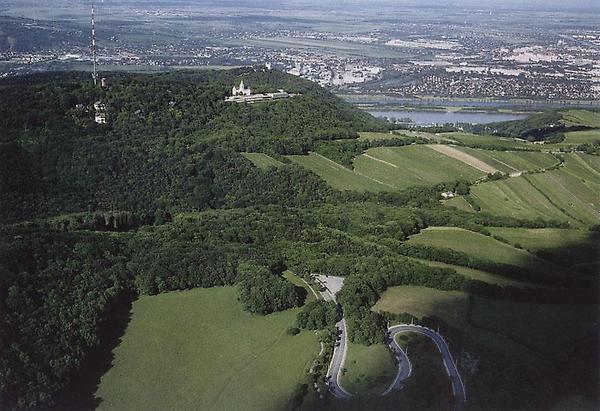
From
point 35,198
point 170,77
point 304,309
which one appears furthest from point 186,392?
point 170,77

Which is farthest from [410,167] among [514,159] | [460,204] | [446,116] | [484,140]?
[446,116]

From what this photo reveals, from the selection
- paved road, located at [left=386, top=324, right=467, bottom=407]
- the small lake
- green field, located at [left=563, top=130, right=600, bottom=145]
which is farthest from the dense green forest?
the small lake

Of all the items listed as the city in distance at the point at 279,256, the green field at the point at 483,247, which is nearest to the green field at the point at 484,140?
the city in distance at the point at 279,256

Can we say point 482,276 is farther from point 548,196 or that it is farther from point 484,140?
point 484,140

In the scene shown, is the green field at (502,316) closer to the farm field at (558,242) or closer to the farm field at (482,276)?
the farm field at (482,276)

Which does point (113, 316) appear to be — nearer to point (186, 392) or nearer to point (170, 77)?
point (186, 392)

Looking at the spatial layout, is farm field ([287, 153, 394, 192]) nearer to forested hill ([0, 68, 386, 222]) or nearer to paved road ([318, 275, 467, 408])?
forested hill ([0, 68, 386, 222])

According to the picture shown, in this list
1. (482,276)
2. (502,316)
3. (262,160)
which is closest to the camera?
(502,316)
